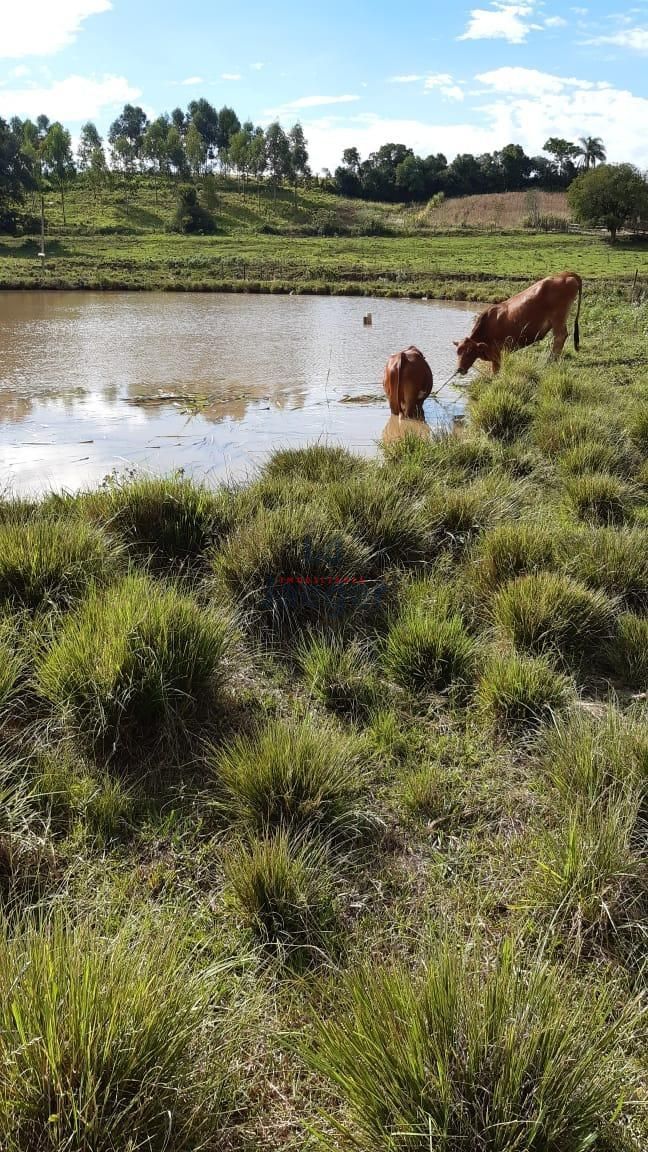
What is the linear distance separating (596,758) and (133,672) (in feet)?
5.85

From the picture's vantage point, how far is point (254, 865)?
2096 millimetres

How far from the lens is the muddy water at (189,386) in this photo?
25.3ft

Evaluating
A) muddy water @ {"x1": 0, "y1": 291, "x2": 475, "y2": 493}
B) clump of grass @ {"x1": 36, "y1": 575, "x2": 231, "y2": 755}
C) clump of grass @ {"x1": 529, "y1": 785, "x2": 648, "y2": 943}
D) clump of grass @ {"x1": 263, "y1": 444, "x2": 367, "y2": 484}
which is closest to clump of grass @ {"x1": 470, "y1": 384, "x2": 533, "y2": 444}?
muddy water @ {"x1": 0, "y1": 291, "x2": 475, "y2": 493}

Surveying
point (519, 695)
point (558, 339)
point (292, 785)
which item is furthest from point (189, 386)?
point (292, 785)

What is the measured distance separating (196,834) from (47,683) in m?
0.92

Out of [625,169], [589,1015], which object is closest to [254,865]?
[589,1015]

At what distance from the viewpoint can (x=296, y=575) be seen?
4.04 m

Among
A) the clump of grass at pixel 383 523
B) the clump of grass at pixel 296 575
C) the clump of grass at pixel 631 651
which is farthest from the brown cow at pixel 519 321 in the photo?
the clump of grass at pixel 631 651

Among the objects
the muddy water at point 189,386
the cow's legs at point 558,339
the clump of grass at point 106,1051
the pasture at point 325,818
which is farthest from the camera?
the cow's legs at point 558,339

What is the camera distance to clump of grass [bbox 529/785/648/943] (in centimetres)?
205

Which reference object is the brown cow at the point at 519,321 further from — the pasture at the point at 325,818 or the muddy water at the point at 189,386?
the pasture at the point at 325,818

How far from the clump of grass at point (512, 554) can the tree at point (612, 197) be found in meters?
62.0

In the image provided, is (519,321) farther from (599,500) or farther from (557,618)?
(557,618)

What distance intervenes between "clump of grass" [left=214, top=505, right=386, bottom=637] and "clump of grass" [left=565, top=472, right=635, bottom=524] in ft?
6.43
